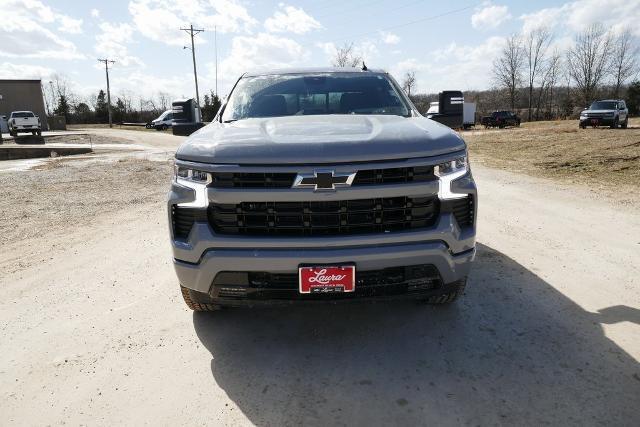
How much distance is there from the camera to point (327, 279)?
2.56 m

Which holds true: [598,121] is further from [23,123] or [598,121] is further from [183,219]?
[23,123]

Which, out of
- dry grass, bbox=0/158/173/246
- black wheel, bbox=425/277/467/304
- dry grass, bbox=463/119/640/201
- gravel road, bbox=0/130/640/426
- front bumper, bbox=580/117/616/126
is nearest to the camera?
gravel road, bbox=0/130/640/426

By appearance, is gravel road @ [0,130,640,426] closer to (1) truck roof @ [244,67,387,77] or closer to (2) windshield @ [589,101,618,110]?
(1) truck roof @ [244,67,387,77]

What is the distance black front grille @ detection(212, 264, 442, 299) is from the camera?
2.64 metres

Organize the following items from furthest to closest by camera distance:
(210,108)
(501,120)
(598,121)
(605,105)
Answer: (210,108) → (501,120) → (605,105) → (598,121)

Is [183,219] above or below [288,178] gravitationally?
below

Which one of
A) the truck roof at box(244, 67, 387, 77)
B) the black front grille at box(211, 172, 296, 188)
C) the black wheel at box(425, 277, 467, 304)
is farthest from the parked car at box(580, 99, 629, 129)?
the black front grille at box(211, 172, 296, 188)

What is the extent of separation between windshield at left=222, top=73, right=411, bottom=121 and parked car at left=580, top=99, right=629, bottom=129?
24.4m

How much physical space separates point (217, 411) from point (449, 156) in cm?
189

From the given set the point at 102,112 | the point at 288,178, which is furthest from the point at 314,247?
the point at 102,112

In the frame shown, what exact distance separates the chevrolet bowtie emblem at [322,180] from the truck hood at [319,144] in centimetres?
7

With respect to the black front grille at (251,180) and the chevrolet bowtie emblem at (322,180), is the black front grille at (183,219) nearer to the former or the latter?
the black front grille at (251,180)

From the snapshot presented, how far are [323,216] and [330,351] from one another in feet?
2.93

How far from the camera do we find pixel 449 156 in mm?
2701
